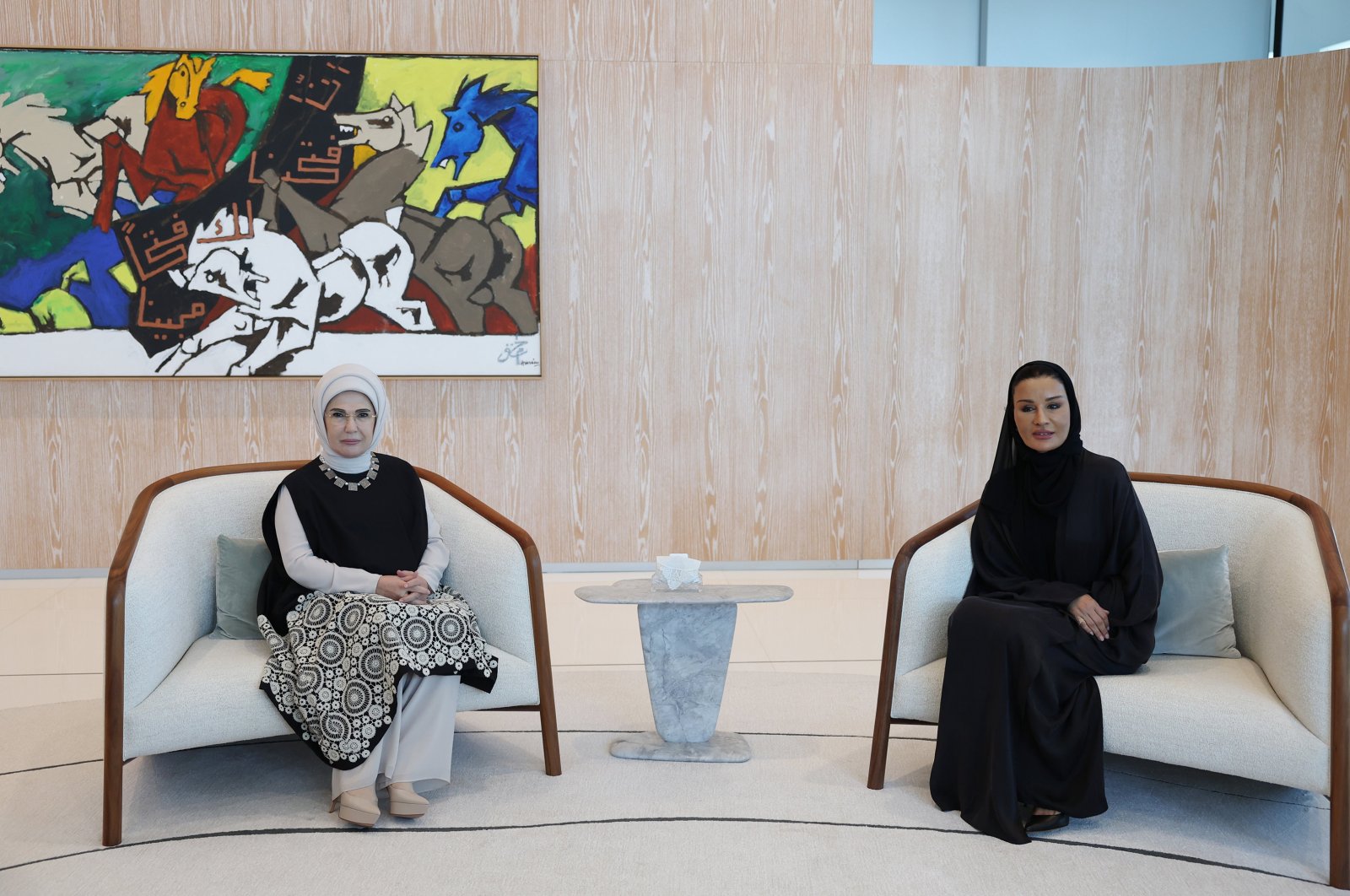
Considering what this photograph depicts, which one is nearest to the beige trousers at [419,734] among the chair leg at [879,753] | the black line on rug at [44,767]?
the black line on rug at [44,767]

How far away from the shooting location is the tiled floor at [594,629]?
4.11 metres

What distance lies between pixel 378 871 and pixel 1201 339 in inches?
187

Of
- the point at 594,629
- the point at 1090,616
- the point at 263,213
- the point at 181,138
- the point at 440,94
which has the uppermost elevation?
the point at 440,94

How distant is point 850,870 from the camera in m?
2.56

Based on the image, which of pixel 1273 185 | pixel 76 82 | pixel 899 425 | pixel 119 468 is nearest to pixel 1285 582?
pixel 899 425

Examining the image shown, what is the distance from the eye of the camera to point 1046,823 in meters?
2.77

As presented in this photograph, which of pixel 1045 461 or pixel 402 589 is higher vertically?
pixel 1045 461

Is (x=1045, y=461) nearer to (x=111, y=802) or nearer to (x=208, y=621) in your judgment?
(x=208, y=621)

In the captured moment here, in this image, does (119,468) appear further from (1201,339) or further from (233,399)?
(1201,339)

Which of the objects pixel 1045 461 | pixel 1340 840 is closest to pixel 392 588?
pixel 1045 461

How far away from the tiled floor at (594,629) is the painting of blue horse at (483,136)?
74.0 inches

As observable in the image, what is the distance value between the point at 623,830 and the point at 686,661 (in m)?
0.58

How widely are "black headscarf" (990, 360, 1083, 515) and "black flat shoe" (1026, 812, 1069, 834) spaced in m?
0.79
